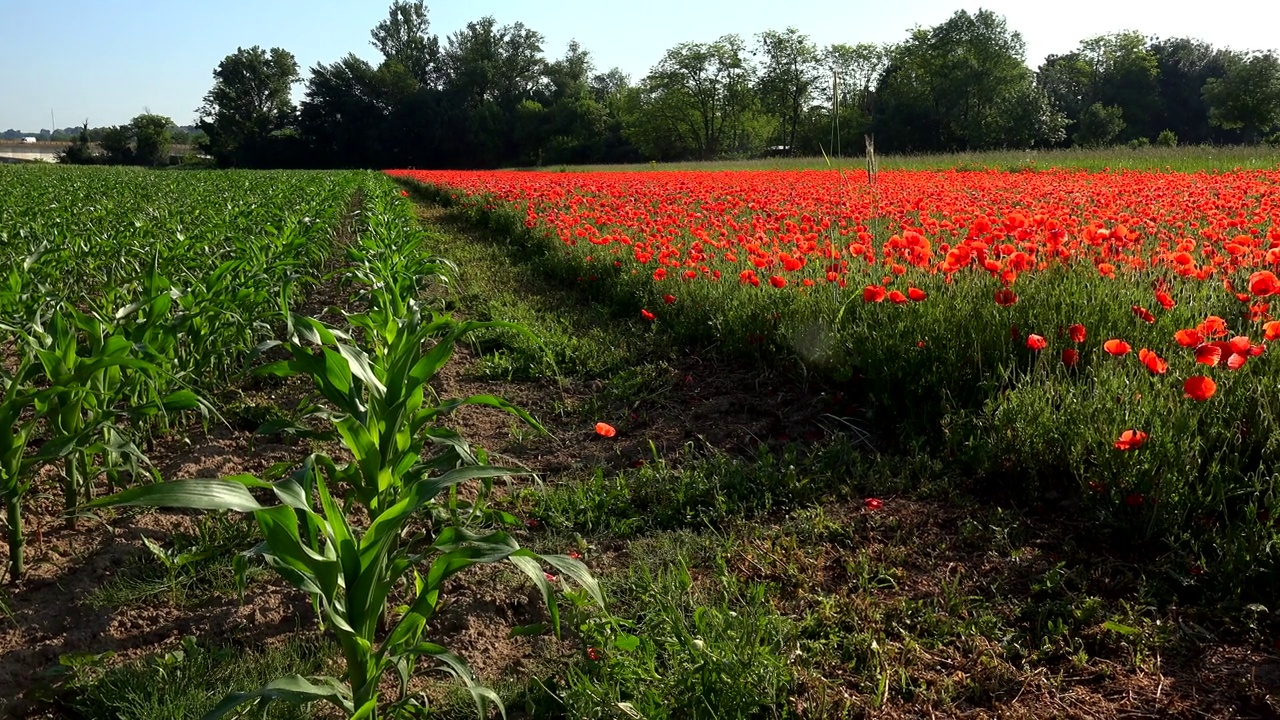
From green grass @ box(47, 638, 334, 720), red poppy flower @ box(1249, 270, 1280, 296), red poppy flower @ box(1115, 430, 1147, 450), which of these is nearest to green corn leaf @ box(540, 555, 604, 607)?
green grass @ box(47, 638, 334, 720)

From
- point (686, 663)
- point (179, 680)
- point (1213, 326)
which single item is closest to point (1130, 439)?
point (1213, 326)

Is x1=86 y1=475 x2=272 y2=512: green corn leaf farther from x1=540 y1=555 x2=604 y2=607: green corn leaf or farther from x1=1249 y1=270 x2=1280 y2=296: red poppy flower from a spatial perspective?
x1=1249 y1=270 x2=1280 y2=296: red poppy flower

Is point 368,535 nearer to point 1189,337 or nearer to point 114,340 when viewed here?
point 114,340

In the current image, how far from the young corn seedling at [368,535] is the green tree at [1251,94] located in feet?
166

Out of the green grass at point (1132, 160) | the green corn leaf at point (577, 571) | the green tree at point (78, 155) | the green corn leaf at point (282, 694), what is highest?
the green tree at point (78, 155)

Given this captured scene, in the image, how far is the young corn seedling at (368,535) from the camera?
153 centimetres

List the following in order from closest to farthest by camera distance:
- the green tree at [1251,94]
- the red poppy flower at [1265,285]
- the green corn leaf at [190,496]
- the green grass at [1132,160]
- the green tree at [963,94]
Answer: the green corn leaf at [190,496], the red poppy flower at [1265,285], the green grass at [1132,160], the green tree at [1251,94], the green tree at [963,94]

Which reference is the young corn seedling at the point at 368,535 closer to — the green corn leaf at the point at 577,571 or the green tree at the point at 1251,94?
the green corn leaf at the point at 577,571

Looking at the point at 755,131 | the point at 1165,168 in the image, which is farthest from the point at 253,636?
the point at 755,131

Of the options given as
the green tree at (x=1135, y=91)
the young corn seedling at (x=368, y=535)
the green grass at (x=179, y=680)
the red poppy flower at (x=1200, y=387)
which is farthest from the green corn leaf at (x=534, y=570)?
the green tree at (x=1135, y=91)

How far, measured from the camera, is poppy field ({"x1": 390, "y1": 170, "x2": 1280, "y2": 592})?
2391mm

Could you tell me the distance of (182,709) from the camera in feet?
6.08

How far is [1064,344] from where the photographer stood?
3.48 meters

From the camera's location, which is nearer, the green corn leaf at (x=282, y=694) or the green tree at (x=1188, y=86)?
the green corn leaf at (x=282, y=694)
